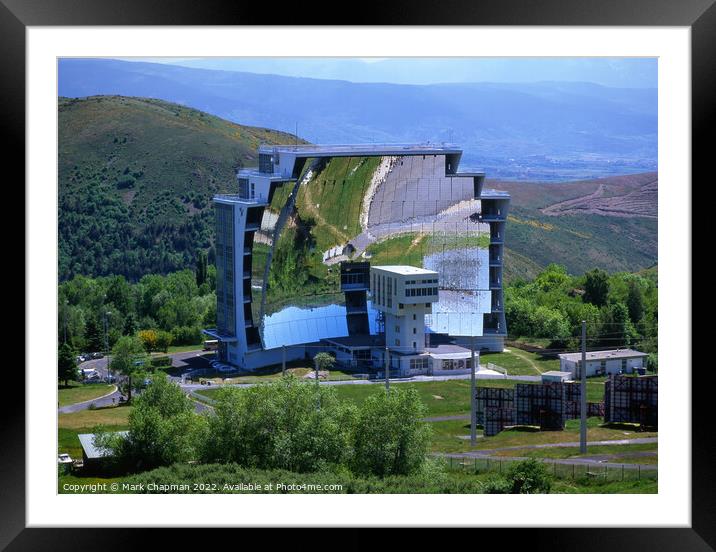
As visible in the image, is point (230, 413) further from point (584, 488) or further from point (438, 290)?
point (438, 290)

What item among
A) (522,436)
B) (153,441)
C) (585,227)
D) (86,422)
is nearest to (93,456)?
(153,441)

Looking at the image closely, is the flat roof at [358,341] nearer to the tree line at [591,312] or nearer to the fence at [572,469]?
the tree line at [591,312]

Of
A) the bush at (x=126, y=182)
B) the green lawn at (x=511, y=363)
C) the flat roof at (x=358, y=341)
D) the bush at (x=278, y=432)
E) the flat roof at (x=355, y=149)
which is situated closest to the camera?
the bush at (x=278, y=432)

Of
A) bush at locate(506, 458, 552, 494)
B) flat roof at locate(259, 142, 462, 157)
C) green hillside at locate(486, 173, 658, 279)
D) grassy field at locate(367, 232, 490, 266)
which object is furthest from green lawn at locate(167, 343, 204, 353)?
green hillside at locate(486, 173, 658, 279)

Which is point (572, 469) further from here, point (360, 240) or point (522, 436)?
point (360, 240)

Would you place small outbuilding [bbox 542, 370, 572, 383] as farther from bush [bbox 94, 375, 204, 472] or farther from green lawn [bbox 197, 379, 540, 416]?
bush [bbox 94, 375, 204, 472]

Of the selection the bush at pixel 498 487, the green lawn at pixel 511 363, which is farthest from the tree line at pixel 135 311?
the bush at pixel 498 487
